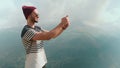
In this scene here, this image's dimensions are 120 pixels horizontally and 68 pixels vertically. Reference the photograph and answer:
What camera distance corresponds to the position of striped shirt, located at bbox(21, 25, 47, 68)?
6.91 metres

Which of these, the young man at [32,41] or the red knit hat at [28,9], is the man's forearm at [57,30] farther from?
the red knit hat at [28,9]

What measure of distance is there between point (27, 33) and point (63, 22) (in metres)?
1.09

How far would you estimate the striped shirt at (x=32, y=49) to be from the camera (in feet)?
22.7

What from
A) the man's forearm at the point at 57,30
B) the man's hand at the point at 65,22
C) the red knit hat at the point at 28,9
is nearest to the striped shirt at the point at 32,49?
the red knit hat at the point at 28,9

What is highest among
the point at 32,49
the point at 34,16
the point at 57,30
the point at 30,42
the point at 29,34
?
the point at 57,30

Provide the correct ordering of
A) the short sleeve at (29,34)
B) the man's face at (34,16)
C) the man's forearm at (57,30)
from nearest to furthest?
1. the man's forearm at (57,30)
2. the short sleeve at (29,34)
3. the man's face at (34,16)

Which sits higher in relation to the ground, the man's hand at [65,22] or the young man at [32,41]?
the man's hand at [65,22]

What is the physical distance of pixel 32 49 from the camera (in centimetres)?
695


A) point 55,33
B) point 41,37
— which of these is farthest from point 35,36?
point 55,33

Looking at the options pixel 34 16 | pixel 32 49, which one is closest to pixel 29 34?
pixel 32 49

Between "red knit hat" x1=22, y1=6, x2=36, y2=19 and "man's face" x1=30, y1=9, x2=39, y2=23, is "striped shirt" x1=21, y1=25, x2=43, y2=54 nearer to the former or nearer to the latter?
"man's face" x1=30, y1=9, x2=39, y2=23

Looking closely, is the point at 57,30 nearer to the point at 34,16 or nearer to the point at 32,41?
the point at 32,41

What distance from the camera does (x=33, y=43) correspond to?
272 inches

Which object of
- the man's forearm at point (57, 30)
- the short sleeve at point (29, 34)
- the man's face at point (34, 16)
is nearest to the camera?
the man's forearm at point (57, 30)
